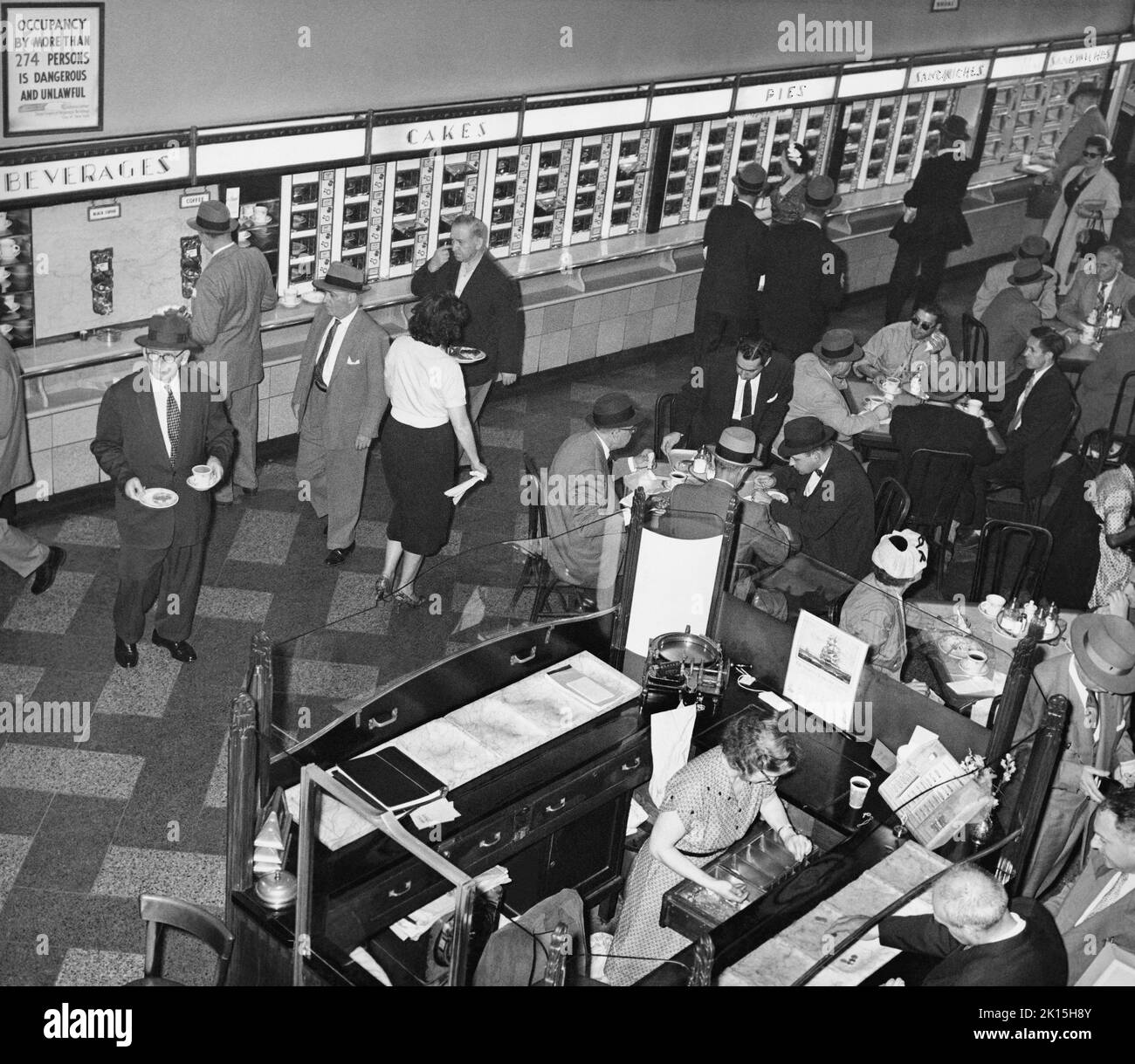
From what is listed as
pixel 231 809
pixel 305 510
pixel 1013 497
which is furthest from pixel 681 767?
pixel 1013 497

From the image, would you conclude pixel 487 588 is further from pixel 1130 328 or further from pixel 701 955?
pixel 1130 328

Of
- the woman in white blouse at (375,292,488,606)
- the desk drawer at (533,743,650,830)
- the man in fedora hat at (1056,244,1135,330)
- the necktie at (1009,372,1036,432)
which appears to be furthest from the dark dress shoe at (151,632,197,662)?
the man in fedora hat at (1056,244,1135,330)

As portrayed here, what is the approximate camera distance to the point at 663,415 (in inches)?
306

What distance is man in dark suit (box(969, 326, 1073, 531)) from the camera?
7641 mm

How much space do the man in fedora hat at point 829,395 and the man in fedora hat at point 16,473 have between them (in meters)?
3.94

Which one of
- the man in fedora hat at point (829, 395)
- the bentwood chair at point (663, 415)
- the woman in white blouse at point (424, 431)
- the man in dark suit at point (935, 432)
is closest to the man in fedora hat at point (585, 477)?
the woman in white blouse at point (424, 431)

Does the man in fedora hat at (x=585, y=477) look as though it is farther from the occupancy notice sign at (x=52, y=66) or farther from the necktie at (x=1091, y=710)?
the occupancy notice sign at (x=52, y=66)

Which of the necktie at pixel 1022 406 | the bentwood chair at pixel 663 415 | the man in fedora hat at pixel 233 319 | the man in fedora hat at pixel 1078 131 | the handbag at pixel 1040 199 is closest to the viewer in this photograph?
the man in fedora hat at pixel 233 319

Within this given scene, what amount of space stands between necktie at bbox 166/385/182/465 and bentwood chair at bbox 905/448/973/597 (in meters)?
3.77

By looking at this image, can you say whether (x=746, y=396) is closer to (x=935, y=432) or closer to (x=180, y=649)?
(x=935, y=432)

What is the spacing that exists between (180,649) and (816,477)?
3.15m

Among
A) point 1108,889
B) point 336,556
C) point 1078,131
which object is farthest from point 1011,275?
point 1078,131

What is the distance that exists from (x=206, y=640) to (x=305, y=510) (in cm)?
150

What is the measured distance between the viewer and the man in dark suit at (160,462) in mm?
5828
